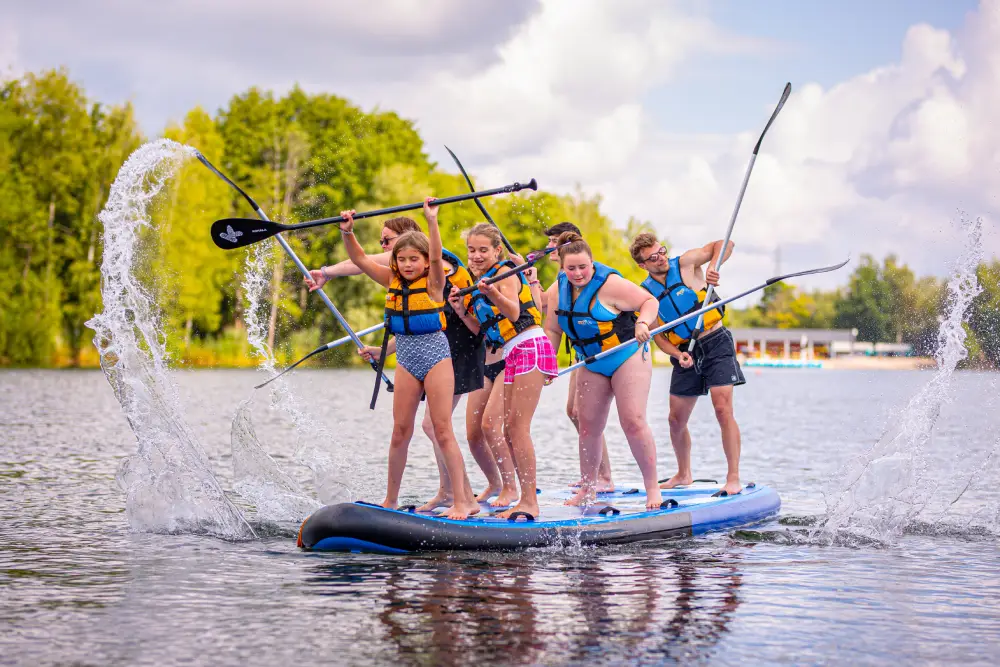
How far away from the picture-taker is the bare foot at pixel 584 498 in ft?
29.4

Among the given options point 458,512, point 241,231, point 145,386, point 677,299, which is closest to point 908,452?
point 677,299

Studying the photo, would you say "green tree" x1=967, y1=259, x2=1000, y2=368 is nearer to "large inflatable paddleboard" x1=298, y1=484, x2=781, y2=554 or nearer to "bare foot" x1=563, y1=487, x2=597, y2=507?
"large inflatable paddleboard" x1=298, y1=484, x2=781, y2=554

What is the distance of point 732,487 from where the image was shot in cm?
980

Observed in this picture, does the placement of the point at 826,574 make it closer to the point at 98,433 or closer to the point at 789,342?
the point at 98,433

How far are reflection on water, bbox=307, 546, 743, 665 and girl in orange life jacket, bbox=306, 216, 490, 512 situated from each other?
40.4 inches

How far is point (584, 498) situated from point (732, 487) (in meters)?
1.51

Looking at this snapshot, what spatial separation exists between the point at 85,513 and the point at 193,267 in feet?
99.1

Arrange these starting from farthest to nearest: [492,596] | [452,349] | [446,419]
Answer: [452,349], [446,419], [492,596]

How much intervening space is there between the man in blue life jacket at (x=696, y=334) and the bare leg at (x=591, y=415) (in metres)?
1.18

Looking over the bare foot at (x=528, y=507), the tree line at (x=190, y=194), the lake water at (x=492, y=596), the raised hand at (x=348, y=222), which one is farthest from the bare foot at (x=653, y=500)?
the tree line at (x=190, y=194)

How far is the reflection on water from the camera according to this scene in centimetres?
550

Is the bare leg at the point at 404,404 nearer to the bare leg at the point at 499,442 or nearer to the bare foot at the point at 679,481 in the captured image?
the bare leg at the point at 499,442

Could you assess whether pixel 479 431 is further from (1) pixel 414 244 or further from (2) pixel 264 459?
(2) pixel 264 459

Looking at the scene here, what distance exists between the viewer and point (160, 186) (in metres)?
9.47
